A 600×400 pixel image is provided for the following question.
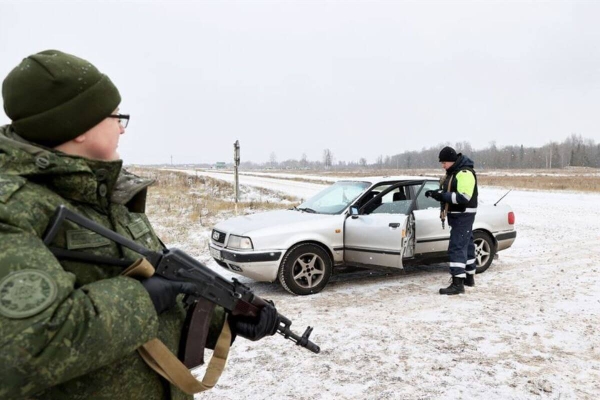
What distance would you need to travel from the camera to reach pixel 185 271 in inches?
62.1

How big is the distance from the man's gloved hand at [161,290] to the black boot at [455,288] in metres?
5.00

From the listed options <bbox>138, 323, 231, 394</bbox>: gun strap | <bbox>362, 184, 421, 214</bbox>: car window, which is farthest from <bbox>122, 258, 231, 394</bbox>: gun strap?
<bbox>362, 184, 421, 214</bbox>: car window

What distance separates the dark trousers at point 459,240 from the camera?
5852 mm

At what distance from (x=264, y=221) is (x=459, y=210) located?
8.76ft

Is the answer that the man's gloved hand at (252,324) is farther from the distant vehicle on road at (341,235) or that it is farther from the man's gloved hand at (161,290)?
the distant vehicle on road at (341,235)

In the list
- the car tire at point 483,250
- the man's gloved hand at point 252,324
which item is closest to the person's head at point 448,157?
the car tire at point 483,250

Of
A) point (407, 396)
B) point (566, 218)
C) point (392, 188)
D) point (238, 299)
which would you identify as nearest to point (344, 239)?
point (392, 188)

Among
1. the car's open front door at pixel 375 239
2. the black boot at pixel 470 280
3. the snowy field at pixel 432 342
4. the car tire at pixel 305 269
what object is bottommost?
the snowy field at pixel 432 342

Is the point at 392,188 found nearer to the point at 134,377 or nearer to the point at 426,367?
the point at 426,367

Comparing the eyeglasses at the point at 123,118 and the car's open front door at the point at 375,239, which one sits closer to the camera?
the eyeglasses at the point at 123,118

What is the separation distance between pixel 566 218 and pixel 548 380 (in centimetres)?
1131

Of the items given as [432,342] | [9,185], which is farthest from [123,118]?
[432,342]

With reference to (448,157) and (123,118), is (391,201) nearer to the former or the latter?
(448,157)

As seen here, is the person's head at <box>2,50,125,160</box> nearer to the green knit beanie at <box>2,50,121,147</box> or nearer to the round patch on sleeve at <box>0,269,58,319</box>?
the green knit beanie at <box>2,50,121,147</box>
